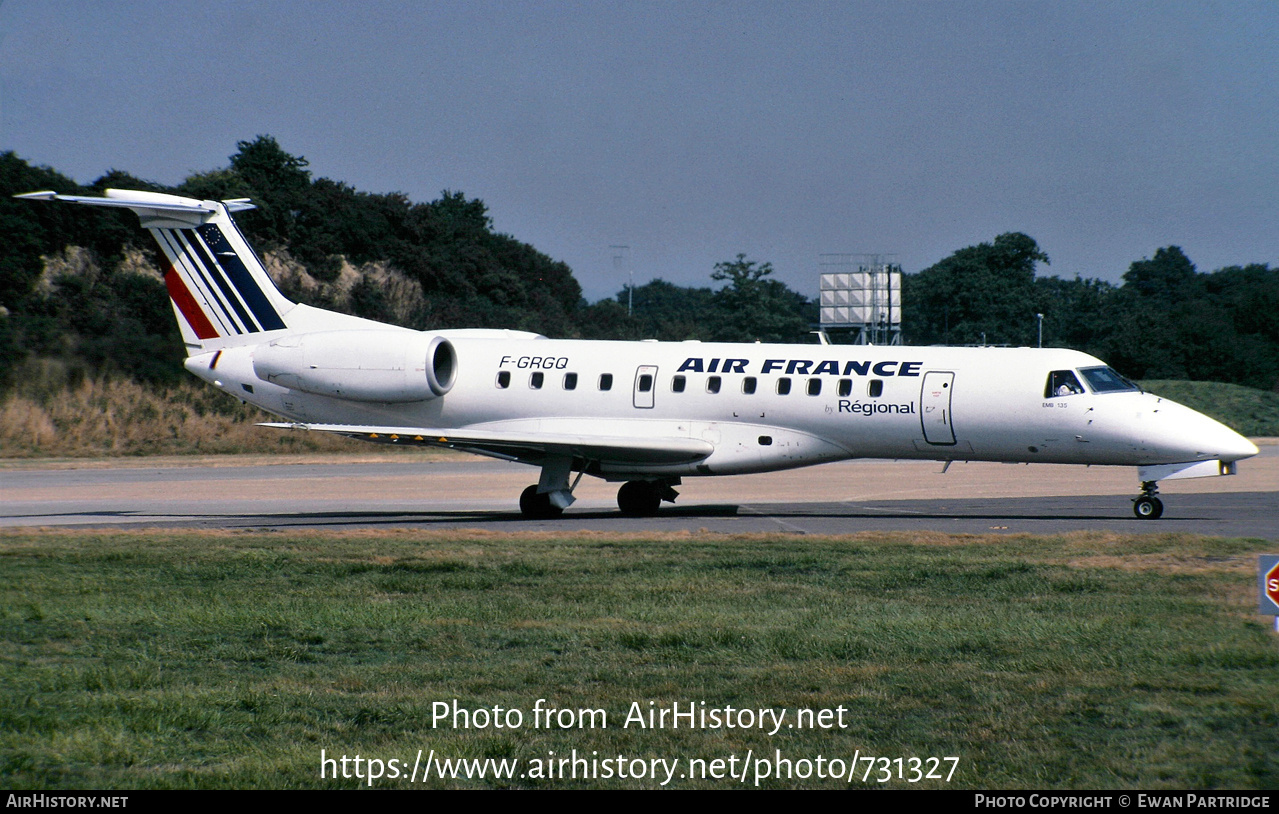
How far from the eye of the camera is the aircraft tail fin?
78.0 ft

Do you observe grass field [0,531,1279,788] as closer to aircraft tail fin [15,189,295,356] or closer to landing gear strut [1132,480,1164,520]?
landing gear strut [1132,480,1164,520]

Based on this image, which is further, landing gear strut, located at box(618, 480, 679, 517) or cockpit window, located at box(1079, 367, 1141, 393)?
landing gear strut, located at box(618, 480, 679, 517)

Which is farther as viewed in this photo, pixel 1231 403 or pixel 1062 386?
pixel 1231 403

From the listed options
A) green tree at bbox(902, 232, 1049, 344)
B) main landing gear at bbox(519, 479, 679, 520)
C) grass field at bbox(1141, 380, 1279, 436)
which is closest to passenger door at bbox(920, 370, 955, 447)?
main landing gear at bbox(519, 479, 679, 520)

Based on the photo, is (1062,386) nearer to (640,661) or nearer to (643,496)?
(643,496)

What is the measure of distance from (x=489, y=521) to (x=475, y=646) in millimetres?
12386

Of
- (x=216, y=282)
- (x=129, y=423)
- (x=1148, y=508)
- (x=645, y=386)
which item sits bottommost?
(x=1148, y=508)

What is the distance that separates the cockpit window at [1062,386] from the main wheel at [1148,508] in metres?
2.00

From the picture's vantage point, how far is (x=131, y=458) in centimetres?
3788

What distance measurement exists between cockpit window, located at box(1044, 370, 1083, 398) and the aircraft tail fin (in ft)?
44.4

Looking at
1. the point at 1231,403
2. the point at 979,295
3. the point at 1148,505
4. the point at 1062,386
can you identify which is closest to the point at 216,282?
the point at 1062,386

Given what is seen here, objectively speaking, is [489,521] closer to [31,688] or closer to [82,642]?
[82,642]

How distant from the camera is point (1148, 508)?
19891mm

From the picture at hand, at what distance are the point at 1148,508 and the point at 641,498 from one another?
8.25m
